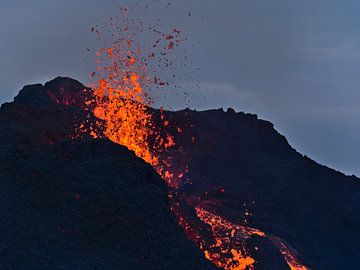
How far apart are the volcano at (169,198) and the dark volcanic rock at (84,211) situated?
0.04 m

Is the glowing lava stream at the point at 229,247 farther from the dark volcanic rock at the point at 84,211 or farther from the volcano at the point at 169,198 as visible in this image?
the dark volcanic rock at the point at 84,211

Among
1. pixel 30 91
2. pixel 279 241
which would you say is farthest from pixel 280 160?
pixel 30 91

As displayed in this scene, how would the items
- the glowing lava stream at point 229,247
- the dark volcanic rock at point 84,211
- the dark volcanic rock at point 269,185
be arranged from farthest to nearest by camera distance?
the dark volcanic rock at point 269,185 → the glowing lava stream at point 229,247 → the dark volcanic rock at point 84,211

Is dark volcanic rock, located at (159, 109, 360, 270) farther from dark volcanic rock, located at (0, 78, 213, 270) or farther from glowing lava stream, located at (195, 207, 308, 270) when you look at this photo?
dark volcanic rock, located at (0, 78, 213, 270)

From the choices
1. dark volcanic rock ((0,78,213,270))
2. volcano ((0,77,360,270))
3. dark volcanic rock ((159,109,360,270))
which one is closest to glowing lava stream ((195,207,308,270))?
volcano ((0,77,360,270))

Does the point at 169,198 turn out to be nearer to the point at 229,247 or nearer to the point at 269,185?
the point at 229,247

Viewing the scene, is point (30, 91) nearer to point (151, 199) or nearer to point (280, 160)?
point (280, 160)

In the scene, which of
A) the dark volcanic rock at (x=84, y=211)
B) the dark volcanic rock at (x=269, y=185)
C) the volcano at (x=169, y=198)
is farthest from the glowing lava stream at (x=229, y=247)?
the dark volcanic rock at (x=84, y=211)

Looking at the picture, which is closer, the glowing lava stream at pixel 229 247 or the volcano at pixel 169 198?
the volcano at pixel 169 198

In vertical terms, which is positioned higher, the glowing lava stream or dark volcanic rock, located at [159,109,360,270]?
dark volcanic rock, located at [159,109,360,270]

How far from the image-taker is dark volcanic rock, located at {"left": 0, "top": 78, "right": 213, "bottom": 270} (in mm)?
23403

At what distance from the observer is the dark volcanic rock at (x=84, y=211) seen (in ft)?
76.8

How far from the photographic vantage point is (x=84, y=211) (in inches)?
991

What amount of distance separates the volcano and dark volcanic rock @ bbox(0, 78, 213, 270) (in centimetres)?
4
